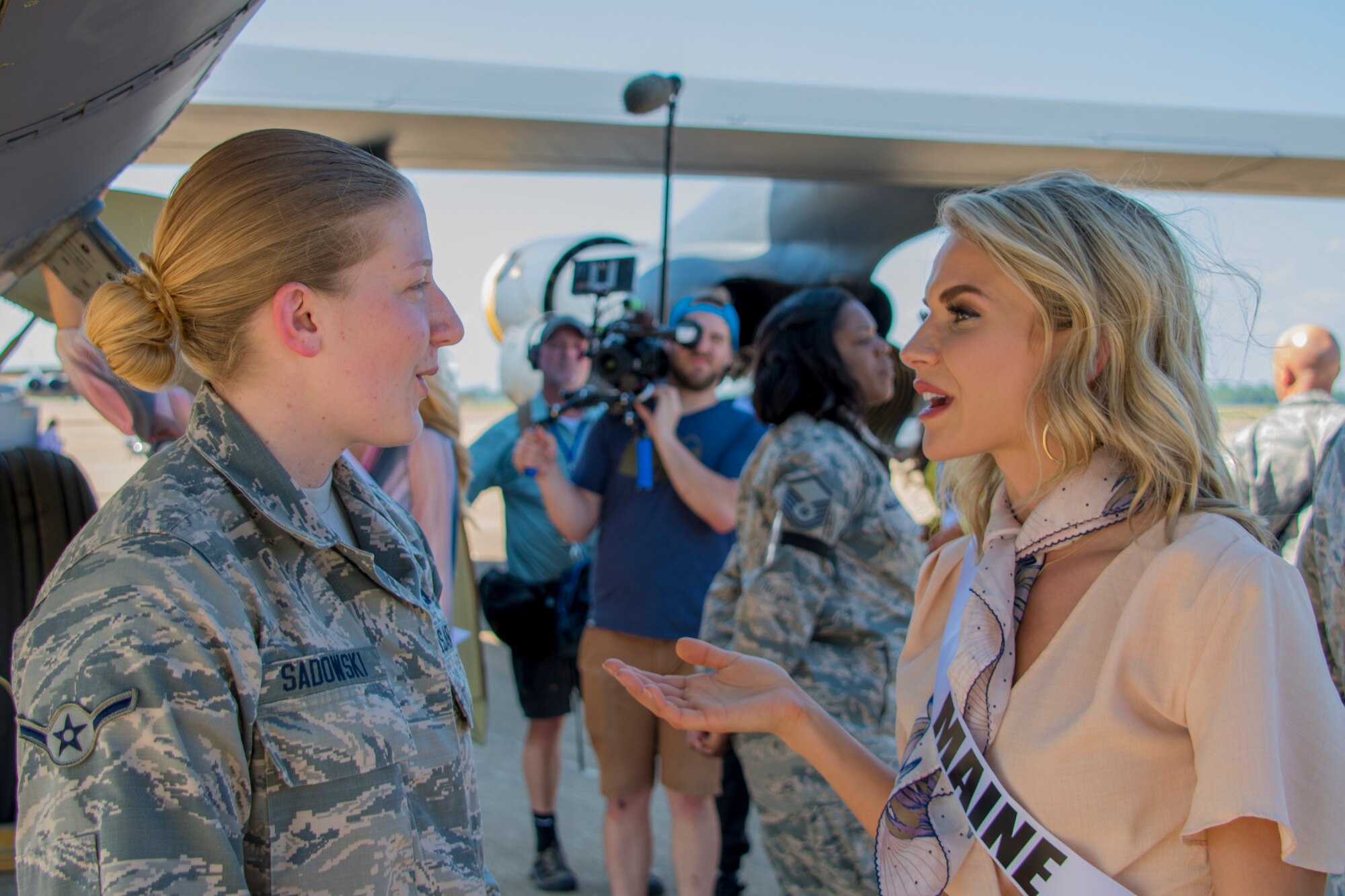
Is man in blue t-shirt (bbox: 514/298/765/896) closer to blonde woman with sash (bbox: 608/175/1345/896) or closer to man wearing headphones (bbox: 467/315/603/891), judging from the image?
man wearing headphones (bbox: 467/315/603/891)

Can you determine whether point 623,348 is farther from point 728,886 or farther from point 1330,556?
point 1330,556

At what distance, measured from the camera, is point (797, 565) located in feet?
8.01

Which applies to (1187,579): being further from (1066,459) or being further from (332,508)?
(332,508)

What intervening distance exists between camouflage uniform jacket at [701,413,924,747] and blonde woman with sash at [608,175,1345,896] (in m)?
0.87

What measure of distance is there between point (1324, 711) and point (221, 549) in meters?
1.17

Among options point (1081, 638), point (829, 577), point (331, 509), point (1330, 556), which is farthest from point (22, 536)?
point (1330, 556)

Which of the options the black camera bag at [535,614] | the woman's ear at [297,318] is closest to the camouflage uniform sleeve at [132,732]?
the woman's ear at [297,318]

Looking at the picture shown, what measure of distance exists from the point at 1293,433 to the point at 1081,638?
3265 millimetres

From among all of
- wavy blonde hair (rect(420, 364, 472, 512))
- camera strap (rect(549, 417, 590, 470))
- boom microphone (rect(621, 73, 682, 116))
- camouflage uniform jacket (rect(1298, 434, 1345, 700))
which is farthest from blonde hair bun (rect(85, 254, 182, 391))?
camera strap (rect(549, 417, 590, 470))

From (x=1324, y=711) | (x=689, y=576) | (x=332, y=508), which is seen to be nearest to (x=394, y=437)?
(x=332, y=508)

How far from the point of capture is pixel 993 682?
3.96 ft

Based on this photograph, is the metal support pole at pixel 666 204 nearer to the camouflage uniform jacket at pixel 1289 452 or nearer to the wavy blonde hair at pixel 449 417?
the wavy blonde hair at pixel 449 417

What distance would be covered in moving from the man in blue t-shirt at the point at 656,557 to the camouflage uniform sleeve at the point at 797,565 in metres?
0.59

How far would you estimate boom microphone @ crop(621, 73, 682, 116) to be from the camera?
3.12 meters
